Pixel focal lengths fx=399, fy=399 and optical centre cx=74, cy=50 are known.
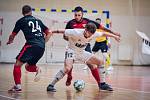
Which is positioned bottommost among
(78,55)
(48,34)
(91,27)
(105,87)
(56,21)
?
(105,87)

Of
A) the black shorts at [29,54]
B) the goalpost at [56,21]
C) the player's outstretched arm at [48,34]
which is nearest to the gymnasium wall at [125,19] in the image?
the goalpost at [56,21]

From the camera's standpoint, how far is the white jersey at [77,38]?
8.05 m

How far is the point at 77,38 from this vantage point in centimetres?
812

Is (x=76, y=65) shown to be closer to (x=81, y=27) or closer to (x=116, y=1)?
(x=116, y=1)

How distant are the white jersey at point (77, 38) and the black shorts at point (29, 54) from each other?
26.7 inches

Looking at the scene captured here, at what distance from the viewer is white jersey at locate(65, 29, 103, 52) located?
26.4ft

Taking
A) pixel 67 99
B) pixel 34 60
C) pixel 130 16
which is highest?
pixel 130 16

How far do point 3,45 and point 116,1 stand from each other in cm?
639

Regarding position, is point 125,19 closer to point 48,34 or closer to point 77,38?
point 77,38

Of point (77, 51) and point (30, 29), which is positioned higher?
point (30, 29)

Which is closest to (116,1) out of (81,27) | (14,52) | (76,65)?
(76,65)

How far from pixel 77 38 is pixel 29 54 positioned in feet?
3.40

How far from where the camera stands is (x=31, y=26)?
797cm

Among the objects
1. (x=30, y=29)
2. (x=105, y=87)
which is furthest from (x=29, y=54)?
(x=105, y=87)
